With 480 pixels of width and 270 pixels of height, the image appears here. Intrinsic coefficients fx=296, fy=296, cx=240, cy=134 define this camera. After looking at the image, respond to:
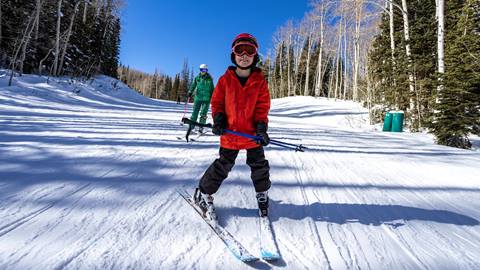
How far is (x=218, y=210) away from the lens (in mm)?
2863

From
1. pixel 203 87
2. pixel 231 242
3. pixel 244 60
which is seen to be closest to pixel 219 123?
pixel 244 60

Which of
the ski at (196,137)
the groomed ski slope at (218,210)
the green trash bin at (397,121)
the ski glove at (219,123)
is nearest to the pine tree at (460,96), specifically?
the green trash bin at (397,121)

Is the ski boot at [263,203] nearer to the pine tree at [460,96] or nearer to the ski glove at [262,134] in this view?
the ski glove at [262,134]

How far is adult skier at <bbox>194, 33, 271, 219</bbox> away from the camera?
2.83 m

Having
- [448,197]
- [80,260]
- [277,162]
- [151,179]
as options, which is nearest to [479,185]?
[448,197]

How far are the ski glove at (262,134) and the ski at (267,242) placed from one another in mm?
688

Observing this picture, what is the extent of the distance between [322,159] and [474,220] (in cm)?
272

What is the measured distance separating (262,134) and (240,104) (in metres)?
0.38

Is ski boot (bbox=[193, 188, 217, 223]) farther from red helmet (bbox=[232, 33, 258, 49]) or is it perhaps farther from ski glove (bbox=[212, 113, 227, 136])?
red helmet (bbox=[232, 33, 258, 49])

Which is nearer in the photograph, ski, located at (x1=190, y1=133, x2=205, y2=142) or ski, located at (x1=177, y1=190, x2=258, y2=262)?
ski, located at (x1=177, y1=190, x2=258, y2=262)

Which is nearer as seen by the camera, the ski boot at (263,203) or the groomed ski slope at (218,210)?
the groomed ski slope at (218,210)

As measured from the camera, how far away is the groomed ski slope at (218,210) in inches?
79.7

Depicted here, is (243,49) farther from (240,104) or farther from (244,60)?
(240,104)

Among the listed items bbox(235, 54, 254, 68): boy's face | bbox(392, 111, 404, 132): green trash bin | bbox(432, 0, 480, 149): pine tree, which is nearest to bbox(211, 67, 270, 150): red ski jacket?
bbox(235, 54, 254, 68): boy's face
